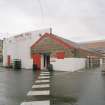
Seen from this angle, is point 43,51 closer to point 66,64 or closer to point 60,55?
point 60,55

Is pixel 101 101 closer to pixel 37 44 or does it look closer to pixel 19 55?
pixel 37 44

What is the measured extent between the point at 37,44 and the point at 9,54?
21.6 ft

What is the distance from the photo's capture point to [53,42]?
85.7ft

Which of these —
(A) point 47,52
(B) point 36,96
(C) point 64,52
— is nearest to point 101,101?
(B) point 36,96

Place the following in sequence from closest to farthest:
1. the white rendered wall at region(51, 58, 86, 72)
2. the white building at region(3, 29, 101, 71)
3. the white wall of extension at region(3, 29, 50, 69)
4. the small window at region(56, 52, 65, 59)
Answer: the white rendered wall at region(51, 58, 86, 72) → the white building at region(3, 29, 101, 71) → the small window at region(56, 52, 65, 59) → the white wall of extension at region(3, 29, 50, 69)

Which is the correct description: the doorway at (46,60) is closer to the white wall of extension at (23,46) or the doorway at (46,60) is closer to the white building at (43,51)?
the white building at (43,51)

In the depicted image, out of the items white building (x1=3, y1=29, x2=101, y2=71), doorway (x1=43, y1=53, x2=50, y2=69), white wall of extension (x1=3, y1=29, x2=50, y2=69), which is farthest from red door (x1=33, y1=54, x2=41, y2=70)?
white wall of extension (x1=3, y1=29, x2=50, y2=69)

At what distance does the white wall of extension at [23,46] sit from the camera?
94.7ft

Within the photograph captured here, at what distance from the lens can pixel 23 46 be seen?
3008 centimetres

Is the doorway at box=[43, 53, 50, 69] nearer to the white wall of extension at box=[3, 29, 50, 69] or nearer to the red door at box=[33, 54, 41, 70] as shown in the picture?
the red door at box=[33, 54, 41, 70]

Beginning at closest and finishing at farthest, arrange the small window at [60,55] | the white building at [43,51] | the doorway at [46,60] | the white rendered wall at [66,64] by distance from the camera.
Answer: the white rendered wall at [66,64]
the white building at [43,51]
the small window at [60,55]
the doorway at [46,60]

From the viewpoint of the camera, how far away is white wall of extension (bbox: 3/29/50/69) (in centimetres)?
2888

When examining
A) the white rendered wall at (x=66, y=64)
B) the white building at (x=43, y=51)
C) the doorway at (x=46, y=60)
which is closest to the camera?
the white rendered wall at (x=66, y=64)

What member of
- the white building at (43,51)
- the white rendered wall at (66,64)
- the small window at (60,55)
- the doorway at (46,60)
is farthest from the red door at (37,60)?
the small window at (60,55)
